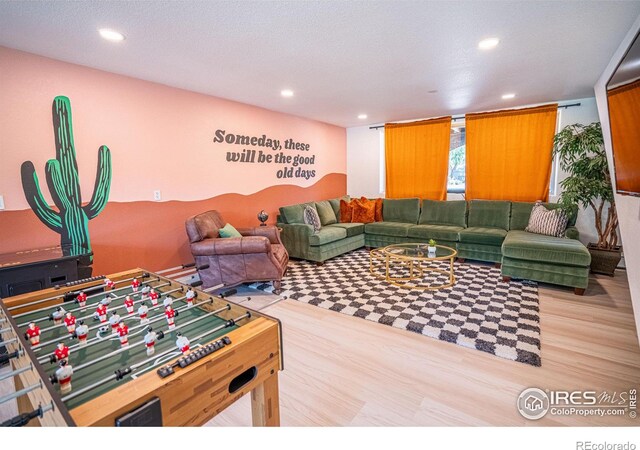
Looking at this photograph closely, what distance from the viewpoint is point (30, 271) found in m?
2.13

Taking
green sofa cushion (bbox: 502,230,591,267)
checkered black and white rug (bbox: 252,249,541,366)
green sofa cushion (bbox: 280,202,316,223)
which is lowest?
checkered black and white rug (bbox: 252,249,541,366)

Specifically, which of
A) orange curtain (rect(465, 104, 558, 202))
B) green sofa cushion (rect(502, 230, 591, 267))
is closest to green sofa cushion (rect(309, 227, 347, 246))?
green sofa cushion (rect(502, 230, 591, 267))

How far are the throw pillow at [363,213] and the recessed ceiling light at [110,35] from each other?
3.95 metres

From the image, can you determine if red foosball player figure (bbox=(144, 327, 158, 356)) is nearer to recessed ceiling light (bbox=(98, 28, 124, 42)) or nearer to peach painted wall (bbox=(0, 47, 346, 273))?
recessed ceiling light (bbox=(98, 28, 124, 42))

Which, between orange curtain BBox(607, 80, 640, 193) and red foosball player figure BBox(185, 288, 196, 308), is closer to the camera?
red foosball player figure BBox(185, 288, 196, 308)

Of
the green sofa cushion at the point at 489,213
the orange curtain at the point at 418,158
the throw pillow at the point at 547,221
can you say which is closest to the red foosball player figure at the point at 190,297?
the throw pillow at the point at 547,221

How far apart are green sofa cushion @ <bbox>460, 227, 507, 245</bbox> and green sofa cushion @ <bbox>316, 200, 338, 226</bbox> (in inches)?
79.7

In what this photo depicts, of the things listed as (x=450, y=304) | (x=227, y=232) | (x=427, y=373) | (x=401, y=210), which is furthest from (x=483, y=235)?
(x=227, y=232)

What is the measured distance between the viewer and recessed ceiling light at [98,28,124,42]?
2135mm

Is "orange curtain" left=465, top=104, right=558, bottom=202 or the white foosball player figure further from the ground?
"orange curtain" left=465, top=104, right=558, bottom=202

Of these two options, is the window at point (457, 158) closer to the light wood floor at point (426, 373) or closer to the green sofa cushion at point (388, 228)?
the green sofa cushion at point (388, 228)

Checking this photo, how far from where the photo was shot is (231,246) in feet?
10.8

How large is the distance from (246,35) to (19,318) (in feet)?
6.98
